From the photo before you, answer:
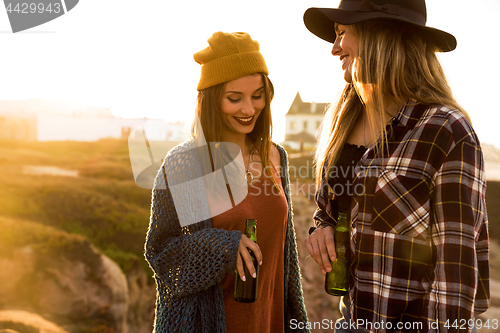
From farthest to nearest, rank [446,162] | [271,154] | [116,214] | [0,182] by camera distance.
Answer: [116,214] → [0,182] → [271,154] → [446,162]

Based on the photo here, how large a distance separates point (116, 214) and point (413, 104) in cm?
594

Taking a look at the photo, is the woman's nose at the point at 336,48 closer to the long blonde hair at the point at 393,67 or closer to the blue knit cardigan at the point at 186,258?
the long blonde hair at the point at 393,67

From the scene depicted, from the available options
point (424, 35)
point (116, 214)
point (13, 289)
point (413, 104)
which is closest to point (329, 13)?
point (424, 35)

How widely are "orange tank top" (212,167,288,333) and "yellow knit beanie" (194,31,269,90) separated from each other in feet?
2.11

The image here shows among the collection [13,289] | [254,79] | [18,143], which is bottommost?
[13,289]

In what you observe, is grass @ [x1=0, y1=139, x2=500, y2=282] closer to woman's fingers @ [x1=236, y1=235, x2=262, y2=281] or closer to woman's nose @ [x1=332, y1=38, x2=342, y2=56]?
woman's fingers @ [x1=236, y1=235, x2=262, y2=281]

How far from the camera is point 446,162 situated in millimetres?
1207

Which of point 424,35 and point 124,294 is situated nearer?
point 424,35

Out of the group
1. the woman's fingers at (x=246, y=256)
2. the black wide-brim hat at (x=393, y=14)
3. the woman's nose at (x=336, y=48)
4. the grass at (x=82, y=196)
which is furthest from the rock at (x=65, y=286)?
the black wide-brim hat at (x=393, y=14)

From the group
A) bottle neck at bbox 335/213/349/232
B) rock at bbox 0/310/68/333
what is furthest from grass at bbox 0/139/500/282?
bottle neck at bbox 335/213/349/232

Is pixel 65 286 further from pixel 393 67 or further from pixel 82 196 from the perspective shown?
pixel 393 67

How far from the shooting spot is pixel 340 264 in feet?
5.32

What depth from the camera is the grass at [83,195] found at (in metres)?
5.61

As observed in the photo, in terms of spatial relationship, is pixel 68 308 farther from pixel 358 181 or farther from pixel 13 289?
pixel 358 181
